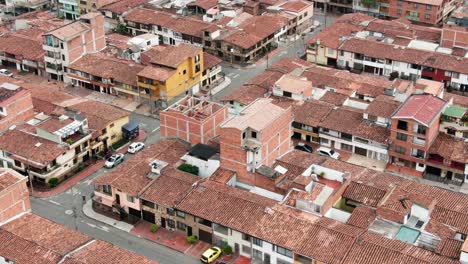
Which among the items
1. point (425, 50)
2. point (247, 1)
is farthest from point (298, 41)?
point (425, 50)

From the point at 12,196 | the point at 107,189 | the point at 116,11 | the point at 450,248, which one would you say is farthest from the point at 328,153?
the point at 116,11

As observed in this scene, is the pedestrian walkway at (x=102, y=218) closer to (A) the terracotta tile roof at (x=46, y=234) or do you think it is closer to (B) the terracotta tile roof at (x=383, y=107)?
(A) the terracotta tile roof at (x=46, y=234)

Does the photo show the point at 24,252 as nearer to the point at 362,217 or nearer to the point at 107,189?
the point at 107,189

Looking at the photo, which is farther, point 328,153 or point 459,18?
point 459,18

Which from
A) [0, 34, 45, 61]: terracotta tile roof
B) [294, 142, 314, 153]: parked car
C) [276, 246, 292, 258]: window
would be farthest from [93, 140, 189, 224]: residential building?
[0, 34, 45, 61]: terracotta tile roof

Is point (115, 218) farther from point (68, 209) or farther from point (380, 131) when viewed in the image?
point (380, 131)

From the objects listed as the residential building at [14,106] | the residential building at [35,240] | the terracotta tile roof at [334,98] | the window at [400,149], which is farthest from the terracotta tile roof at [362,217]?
the residential building at [14,106]
